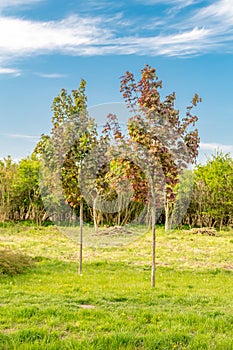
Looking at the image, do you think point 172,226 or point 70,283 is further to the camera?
point 172,226

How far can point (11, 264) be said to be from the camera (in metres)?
10.6

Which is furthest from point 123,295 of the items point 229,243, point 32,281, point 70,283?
point 229,243

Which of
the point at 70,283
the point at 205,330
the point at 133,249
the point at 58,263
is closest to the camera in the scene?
the point at 205,330

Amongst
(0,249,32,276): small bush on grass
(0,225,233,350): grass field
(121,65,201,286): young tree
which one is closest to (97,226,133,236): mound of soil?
(0,225,233,350): grass field

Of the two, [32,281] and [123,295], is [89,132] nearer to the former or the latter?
[32,281]

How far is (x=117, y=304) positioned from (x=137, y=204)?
19.8 metres

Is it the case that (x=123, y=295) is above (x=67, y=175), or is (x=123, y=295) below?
below

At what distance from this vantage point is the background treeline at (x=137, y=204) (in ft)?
88.7

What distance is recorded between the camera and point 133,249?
16.0 meters

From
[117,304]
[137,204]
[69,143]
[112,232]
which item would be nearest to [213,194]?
[137,204]

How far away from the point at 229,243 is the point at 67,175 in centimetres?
1029

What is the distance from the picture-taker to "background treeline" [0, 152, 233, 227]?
88.7 ft

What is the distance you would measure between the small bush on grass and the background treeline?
1484 centimetres

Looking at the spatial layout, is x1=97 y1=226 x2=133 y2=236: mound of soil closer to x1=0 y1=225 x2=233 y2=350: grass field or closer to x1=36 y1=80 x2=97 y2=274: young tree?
x1=0 y1=225 x2=233 y2=350: grass field
